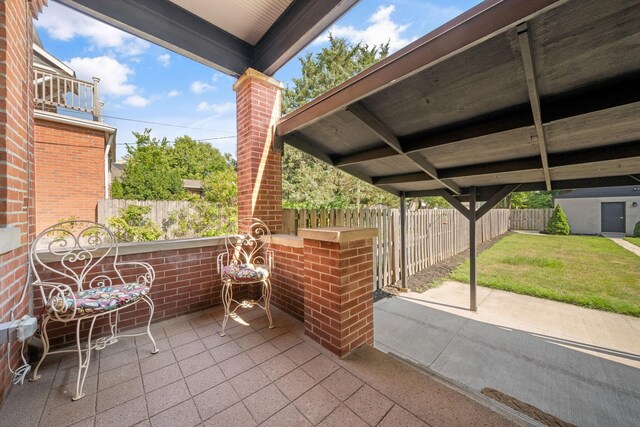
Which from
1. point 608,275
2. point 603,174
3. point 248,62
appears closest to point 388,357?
point 603,174

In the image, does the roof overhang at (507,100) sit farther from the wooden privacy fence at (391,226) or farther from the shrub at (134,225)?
the shrub at (134,225)

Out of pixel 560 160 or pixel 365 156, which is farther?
pixel 365 156

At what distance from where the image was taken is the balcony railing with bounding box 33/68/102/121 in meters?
6.19

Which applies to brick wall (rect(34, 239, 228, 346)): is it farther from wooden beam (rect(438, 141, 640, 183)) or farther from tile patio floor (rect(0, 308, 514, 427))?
wooden beam (rect(438, 141, 640, 183))

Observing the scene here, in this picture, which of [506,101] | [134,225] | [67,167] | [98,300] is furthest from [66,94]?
[506,101]

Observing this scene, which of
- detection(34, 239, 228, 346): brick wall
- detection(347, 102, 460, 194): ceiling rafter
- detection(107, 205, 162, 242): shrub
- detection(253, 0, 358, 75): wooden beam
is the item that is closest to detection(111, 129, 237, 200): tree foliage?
detection(107, 205, 162, 242): shrub

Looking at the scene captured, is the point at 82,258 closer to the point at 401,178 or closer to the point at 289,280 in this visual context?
the point at 289,280

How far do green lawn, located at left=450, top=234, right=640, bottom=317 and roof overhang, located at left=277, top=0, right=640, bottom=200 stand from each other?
7.46ft

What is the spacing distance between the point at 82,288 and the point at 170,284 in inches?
27.0

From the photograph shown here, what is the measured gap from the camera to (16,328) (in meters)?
1.10

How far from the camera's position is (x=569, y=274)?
5.61 meters

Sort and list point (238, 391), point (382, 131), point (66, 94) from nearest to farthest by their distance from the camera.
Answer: point (238, 391), point (382, 131), point (66, 94)

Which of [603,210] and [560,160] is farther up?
[560,160]

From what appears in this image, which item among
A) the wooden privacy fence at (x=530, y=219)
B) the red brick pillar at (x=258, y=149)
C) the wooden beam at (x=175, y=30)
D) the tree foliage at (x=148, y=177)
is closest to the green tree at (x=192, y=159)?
the tree foliage at (x=148, y=177)
